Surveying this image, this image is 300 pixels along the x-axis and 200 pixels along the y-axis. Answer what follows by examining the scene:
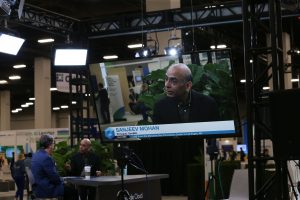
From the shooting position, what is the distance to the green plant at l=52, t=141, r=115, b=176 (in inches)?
391

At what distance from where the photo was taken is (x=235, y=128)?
7.76 meters

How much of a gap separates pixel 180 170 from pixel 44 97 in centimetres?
812

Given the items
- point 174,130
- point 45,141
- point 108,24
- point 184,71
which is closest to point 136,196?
point 174,130

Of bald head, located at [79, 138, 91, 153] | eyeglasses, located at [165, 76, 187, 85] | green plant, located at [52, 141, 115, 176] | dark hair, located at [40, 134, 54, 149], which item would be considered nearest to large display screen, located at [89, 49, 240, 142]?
eyeglasses, located at [165, 76, 187, 85]

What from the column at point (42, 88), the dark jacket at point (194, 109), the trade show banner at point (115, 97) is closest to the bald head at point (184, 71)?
the dark jacket at point (194, 109)

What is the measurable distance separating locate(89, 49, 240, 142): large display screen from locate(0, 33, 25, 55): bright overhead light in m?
2.01

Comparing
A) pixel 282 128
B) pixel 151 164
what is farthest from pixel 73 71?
pixel 282 128

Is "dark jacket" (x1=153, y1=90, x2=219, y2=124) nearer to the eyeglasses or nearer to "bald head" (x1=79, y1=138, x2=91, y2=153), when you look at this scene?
the eyeglasses

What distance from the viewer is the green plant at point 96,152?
32.6 ft

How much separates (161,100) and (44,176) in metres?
2.54

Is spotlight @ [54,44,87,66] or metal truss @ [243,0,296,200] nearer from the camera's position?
metal truss @ [243,0,296,200]

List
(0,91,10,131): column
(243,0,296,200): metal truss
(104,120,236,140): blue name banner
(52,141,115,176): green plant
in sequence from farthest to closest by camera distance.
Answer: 1. (0,91,10,131): column
2. (52,141,115,176): green plant
3. (104,120,236,140): blue name banner
4. (243,0,296,200): metal truss

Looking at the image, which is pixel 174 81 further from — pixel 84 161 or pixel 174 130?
pixel 84 161

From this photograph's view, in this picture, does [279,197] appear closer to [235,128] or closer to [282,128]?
[282,128]
